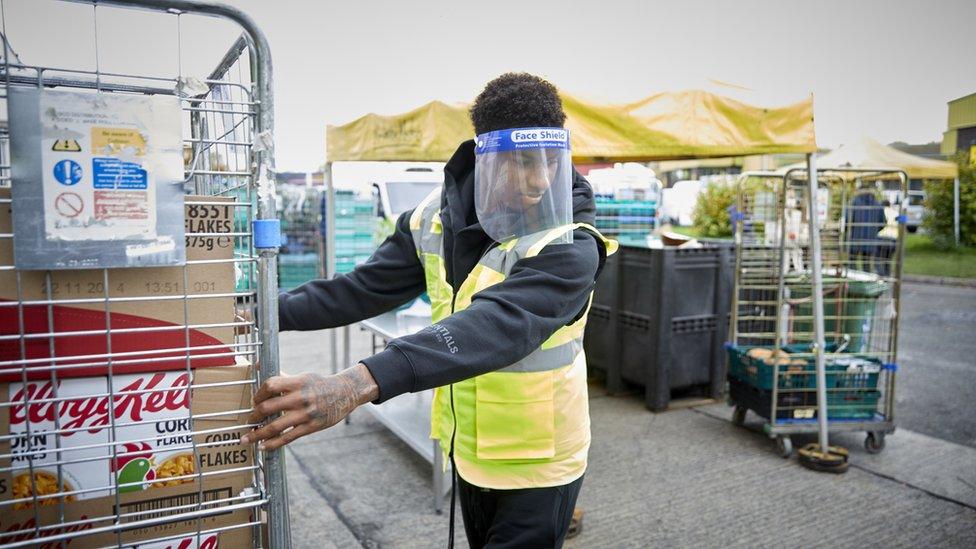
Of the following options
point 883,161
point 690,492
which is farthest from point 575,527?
point 883,161

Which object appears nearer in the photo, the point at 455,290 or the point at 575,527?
the point at 455,290

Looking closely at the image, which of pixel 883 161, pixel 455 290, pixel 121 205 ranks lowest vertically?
pixel 455 290

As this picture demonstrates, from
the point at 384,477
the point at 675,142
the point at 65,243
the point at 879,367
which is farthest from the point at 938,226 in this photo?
the point at 65,243

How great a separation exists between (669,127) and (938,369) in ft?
16.3

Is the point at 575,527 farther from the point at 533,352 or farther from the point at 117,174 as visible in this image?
the point at 117,174

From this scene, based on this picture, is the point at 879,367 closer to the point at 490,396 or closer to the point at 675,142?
the point at 675,142

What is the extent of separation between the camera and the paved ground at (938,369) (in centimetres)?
538

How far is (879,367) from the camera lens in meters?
4.77

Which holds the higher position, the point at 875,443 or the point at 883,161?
the point at 883,161

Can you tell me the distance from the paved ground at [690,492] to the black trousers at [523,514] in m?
1.57

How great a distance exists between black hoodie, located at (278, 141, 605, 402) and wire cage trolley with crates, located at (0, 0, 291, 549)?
1.10 ft

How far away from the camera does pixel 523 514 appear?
6.33 ft

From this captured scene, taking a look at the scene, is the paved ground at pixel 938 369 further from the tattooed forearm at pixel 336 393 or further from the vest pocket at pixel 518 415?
the tattooed forearm at pixel 336 393

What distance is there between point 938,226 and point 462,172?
63.6ft
